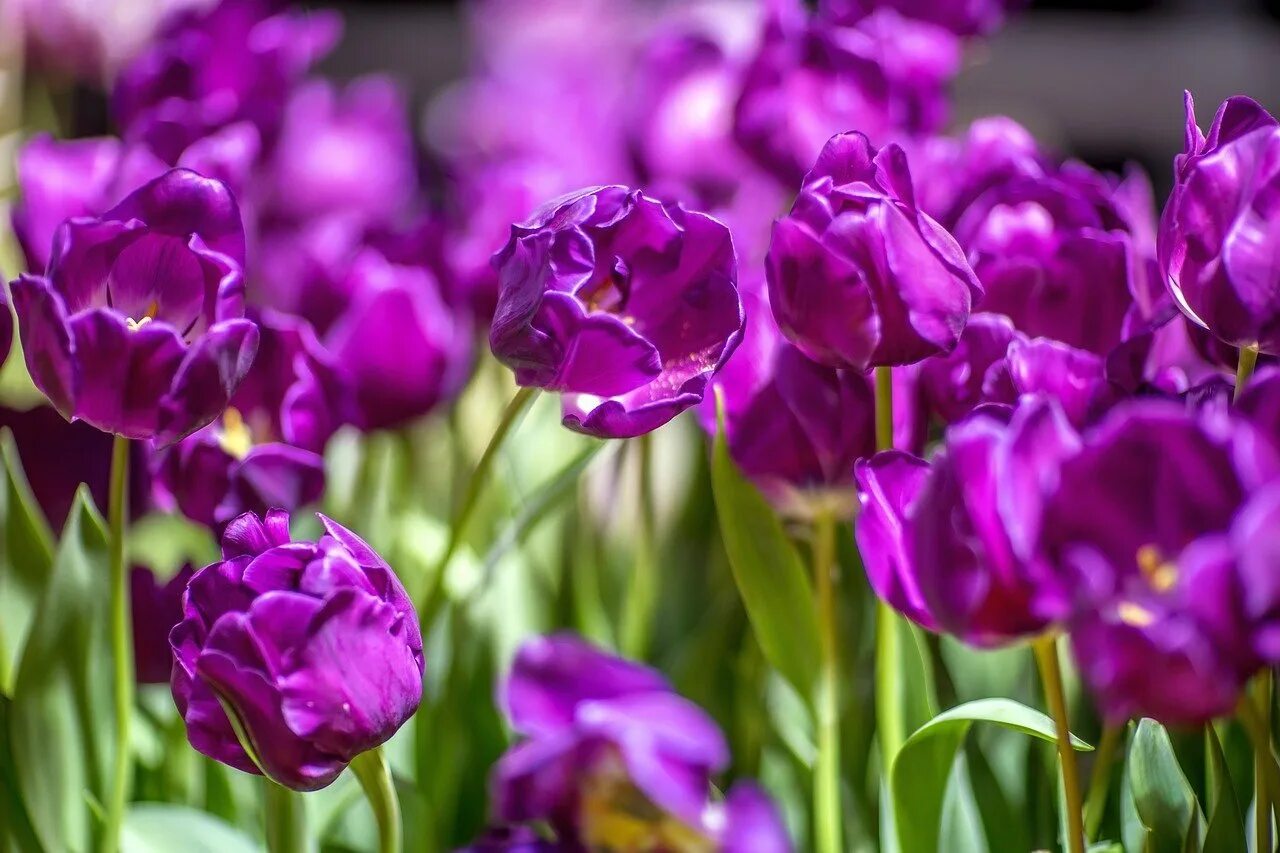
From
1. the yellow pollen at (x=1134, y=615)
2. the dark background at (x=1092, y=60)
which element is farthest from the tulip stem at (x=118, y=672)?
the dark background at (x=1092, y=60)

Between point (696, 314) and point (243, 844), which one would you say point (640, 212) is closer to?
point (696, 314)

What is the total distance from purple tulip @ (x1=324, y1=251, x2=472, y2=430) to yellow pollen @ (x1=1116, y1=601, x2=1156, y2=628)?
0.28 meters

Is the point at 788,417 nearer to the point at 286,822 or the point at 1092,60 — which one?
the point at 286,822

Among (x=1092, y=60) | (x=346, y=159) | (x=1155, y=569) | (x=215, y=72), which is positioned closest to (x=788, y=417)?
(x=1155, y=569)

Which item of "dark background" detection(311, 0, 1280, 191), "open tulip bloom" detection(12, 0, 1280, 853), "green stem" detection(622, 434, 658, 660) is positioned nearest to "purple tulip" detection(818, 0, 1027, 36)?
"open tulip bloom" detection(12, 0, 1280, 853)

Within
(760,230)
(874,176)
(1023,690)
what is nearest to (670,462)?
(760,230)

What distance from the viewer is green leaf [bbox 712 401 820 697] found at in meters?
0.35

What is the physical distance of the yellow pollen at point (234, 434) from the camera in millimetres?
389

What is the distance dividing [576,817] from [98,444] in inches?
8.1

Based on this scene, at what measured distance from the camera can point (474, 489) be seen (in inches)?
13.3

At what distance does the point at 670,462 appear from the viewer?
0.63 meters

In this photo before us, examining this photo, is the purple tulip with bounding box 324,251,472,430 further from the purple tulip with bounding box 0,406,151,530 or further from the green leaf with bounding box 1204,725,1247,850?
the green leaf with bounding box 1204,725,1247,850

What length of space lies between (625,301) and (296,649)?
108mm

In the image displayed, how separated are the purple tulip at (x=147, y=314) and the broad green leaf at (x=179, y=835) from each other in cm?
12
